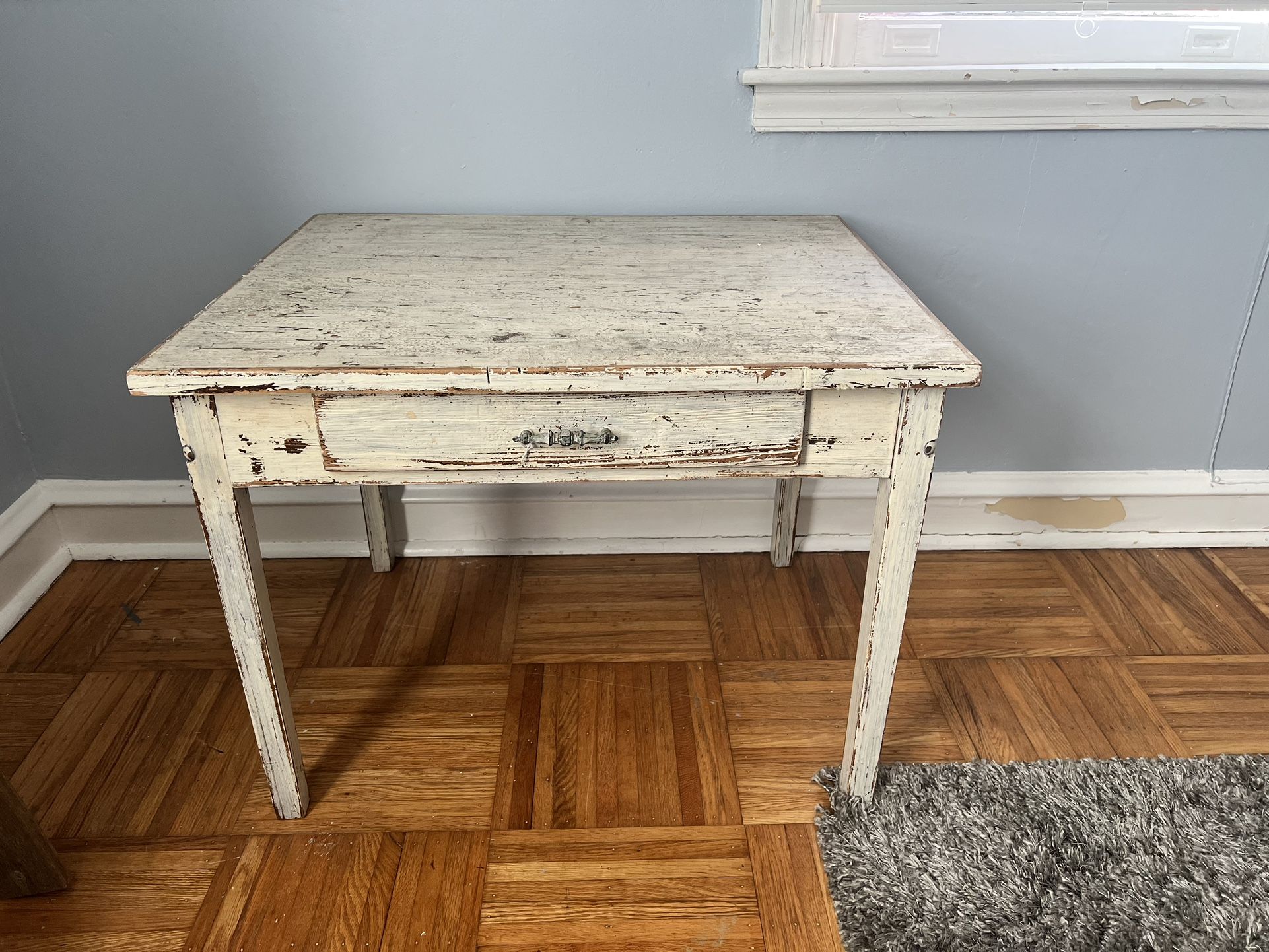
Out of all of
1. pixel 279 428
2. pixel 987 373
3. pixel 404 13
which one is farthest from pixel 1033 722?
pixel 404 13

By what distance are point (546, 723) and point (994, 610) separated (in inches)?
32.8

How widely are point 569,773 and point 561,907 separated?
0.21 metres

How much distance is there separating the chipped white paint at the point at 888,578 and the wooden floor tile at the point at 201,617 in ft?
2.98

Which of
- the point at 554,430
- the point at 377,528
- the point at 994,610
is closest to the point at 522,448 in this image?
the point at 554,430

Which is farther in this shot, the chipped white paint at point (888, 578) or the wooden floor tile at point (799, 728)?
the wooden floor tile at point (799, 728)

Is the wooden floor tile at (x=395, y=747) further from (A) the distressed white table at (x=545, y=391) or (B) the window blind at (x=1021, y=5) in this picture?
(B) the window blind at (x=1021, y=5)

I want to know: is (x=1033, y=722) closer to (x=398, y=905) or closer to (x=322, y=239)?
(x=398, y=905)

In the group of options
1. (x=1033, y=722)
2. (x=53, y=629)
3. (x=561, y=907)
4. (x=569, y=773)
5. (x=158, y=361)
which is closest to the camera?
(x=158, y=361)

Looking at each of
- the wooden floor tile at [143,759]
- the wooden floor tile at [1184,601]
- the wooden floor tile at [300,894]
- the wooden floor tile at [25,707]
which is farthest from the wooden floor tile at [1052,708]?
the wooden floor tile at [25,707]

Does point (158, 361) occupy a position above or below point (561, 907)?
above

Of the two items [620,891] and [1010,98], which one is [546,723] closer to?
[620,891]

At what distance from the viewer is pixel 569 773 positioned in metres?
1.29

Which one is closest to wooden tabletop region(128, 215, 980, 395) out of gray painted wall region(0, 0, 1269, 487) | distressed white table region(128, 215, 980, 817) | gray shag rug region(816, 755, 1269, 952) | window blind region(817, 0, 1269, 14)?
distressed white table region(128, 215, 980, 817)

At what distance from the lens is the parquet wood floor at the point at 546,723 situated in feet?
3.62
